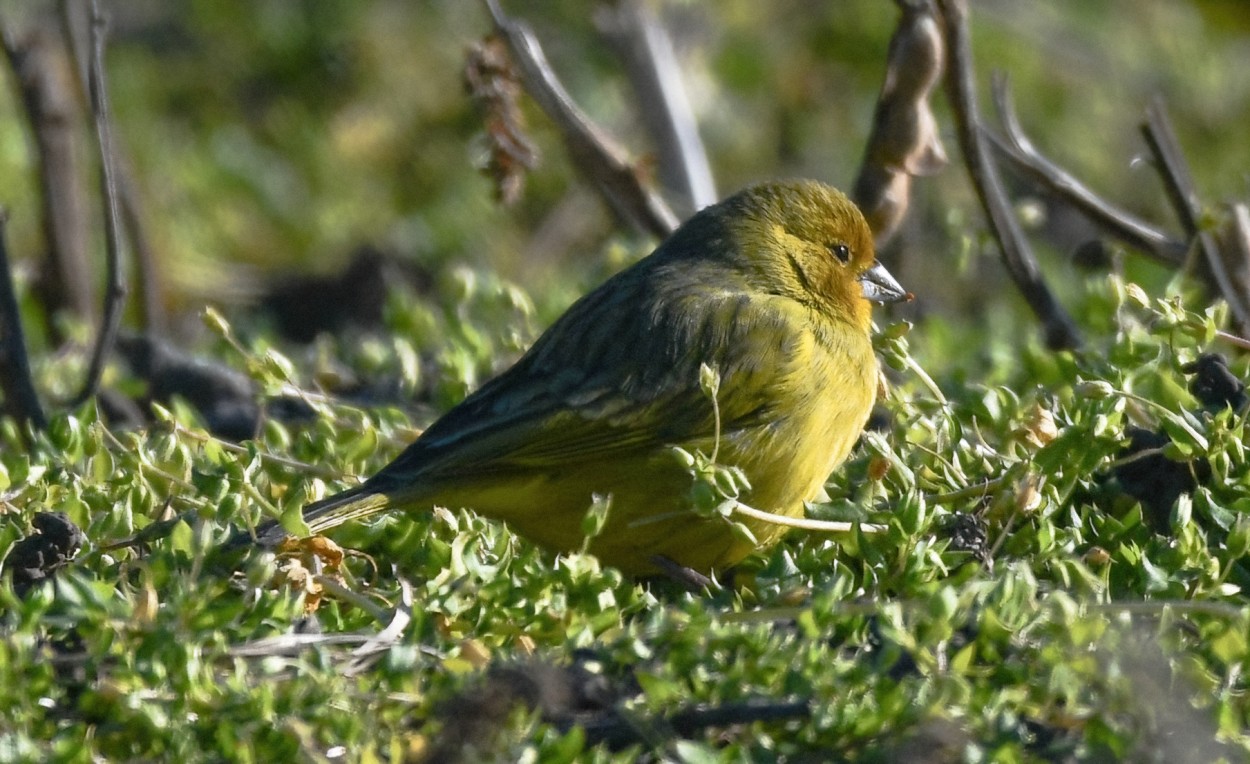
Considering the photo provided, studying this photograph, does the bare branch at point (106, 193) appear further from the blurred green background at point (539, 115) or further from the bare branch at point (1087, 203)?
the blurred green background at point (539, 115)

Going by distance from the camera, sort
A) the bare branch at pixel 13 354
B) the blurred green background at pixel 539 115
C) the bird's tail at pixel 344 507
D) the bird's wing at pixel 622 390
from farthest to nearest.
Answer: the blurred green background at pixel 539 115, the bare branch at pixel 13 354, the bird's wing at pixel 622 390, the bird's tail at pixel 344 507

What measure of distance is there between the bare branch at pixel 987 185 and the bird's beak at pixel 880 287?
0.46 meters

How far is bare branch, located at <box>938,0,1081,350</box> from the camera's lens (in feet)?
15.8

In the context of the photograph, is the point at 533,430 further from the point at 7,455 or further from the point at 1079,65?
the point at 1079,65

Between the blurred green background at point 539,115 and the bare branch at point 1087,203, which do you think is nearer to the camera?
the bare branch at point 1087,203

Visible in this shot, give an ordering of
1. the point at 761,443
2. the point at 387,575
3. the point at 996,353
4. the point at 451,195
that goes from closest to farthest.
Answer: the point at 387,575
the point at 761,443
the point at 996,353
the point at 451,195

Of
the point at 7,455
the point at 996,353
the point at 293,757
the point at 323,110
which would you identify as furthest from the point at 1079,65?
→ the point at 293,757

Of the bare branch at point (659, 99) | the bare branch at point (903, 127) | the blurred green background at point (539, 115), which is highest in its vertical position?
the bare branch at point (903, 127)

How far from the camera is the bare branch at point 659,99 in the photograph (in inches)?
298

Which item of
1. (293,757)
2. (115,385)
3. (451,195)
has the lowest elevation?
(451,195)

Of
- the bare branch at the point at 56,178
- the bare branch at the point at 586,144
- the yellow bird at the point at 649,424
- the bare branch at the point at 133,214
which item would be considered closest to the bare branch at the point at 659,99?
the bare branch at the point at 586,144

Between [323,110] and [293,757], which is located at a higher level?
[293,757]

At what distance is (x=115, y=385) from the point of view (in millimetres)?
5340

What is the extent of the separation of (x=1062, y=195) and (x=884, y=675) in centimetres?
250
